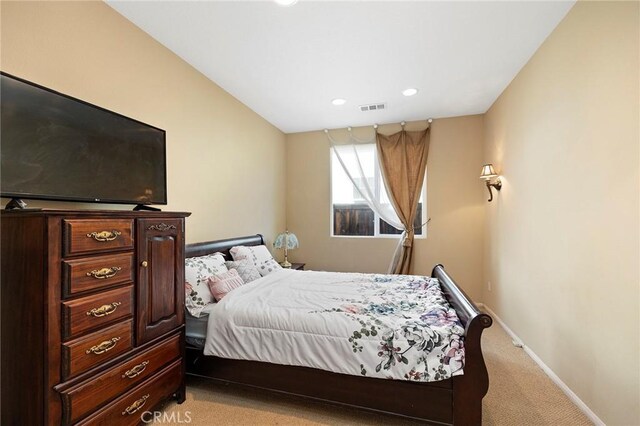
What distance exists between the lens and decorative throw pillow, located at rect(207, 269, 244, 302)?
229 centimetres

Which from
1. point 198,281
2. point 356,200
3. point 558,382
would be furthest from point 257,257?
point 558,382

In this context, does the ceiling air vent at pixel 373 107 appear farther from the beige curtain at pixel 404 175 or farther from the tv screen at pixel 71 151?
the tv screen at pixel 71 151

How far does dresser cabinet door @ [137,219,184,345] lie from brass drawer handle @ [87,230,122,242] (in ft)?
0.44

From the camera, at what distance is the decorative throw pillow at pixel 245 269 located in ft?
9.11

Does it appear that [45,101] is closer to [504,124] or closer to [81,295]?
[81,295]

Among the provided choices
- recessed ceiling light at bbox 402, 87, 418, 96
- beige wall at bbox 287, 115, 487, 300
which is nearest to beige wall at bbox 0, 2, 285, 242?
beige wall at bbox 287, 115, 487, 300

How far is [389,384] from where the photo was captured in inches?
67.7

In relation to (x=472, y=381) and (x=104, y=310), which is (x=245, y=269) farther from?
(x=472, y=381)

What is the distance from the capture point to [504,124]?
10.9 feet

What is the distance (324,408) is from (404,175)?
3304mm

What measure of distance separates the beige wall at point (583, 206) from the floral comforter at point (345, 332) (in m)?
0.89

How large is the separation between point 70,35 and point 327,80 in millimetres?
2102

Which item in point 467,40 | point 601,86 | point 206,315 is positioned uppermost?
point 467,40

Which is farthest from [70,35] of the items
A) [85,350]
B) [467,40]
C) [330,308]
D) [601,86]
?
[601,86]
